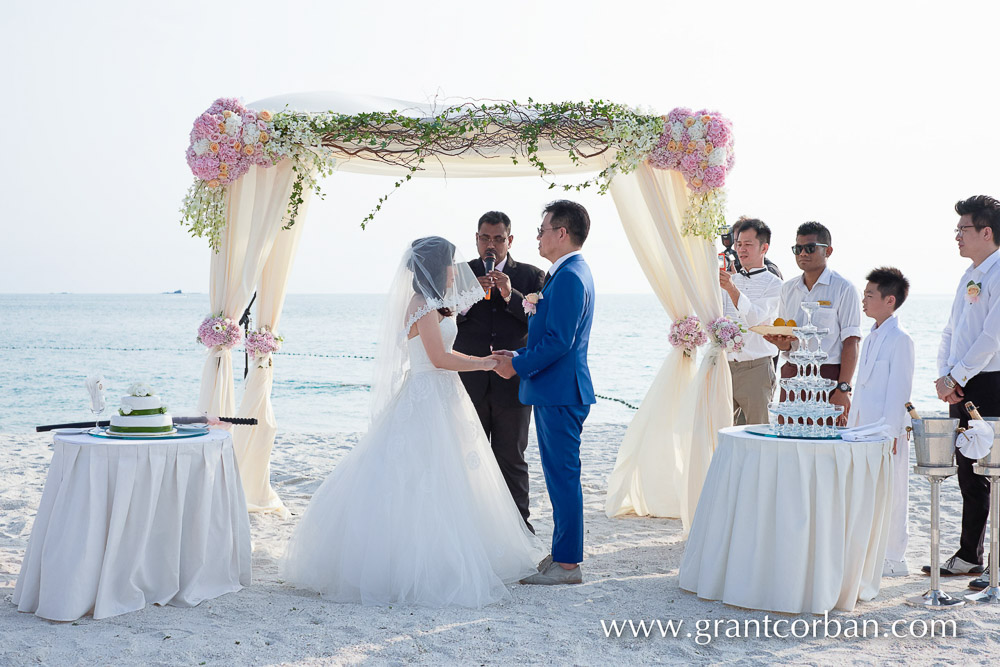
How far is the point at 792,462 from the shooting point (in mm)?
3814

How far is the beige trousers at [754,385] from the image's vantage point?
5.80 meters

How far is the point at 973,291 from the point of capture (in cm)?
445

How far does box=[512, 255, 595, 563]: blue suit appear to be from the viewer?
4398 millimetres

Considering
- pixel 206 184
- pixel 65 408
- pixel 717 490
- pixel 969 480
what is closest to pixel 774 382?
pixel 969 480

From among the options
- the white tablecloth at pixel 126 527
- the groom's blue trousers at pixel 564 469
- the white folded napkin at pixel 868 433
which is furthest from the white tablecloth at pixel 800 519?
the white tablecloth at pixel 126 527

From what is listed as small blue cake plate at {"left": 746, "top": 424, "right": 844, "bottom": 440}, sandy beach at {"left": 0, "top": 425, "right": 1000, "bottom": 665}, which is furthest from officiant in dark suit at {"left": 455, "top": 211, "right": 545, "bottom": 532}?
small blue cake plate at {"left": 746, "top": 424, "right": 844, "bottom": 440}

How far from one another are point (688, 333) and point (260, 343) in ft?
9.81

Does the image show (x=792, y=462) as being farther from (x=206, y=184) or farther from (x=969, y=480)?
(x=206, y=184)

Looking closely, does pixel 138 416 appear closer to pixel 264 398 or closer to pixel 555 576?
pixel 264 398

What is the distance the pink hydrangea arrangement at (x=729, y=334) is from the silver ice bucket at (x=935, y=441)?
1643mm

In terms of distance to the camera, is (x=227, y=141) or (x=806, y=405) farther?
(x=227, y=141)

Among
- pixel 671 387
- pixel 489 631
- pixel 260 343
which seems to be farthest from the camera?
pixel 671 387

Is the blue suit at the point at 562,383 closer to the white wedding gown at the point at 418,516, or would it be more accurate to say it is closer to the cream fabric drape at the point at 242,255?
the white wedding gown at the point at 418,516

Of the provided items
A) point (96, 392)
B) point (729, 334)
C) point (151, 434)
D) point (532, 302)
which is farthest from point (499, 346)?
point (96, 392)
